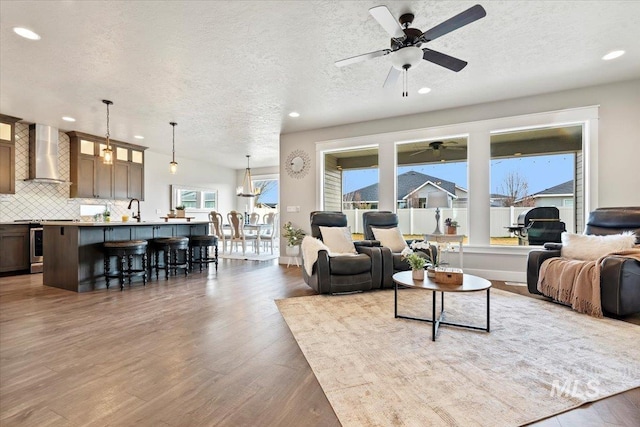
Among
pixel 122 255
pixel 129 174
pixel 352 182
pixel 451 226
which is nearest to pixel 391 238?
pixel 451 226

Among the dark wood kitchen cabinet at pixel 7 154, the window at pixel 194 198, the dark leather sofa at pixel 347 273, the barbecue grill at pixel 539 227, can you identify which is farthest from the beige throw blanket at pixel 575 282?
the window at pixel 194 198

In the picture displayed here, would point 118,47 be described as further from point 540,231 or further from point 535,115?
point 540,231

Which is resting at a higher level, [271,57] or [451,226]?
[271,57]

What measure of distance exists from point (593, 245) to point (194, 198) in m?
9.50

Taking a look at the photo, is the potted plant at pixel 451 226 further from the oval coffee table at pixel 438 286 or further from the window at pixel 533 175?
the oval coffee table at pixel 438 286

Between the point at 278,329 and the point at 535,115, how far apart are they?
4822mm

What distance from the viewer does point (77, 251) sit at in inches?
162

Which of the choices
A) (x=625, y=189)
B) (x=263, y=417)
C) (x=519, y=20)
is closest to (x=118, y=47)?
(x=263, y=417)

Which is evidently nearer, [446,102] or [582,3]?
[582,3]

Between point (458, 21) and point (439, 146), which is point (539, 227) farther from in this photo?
point (458, 21)

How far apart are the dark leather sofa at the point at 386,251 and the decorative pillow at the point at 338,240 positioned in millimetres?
346

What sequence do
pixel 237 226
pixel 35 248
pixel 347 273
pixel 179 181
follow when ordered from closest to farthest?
pixel 347 273
pixel 35 248
pixel 237 226
pixel 179 181

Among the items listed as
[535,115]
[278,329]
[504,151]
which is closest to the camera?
[278,329]

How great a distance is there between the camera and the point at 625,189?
420cm
